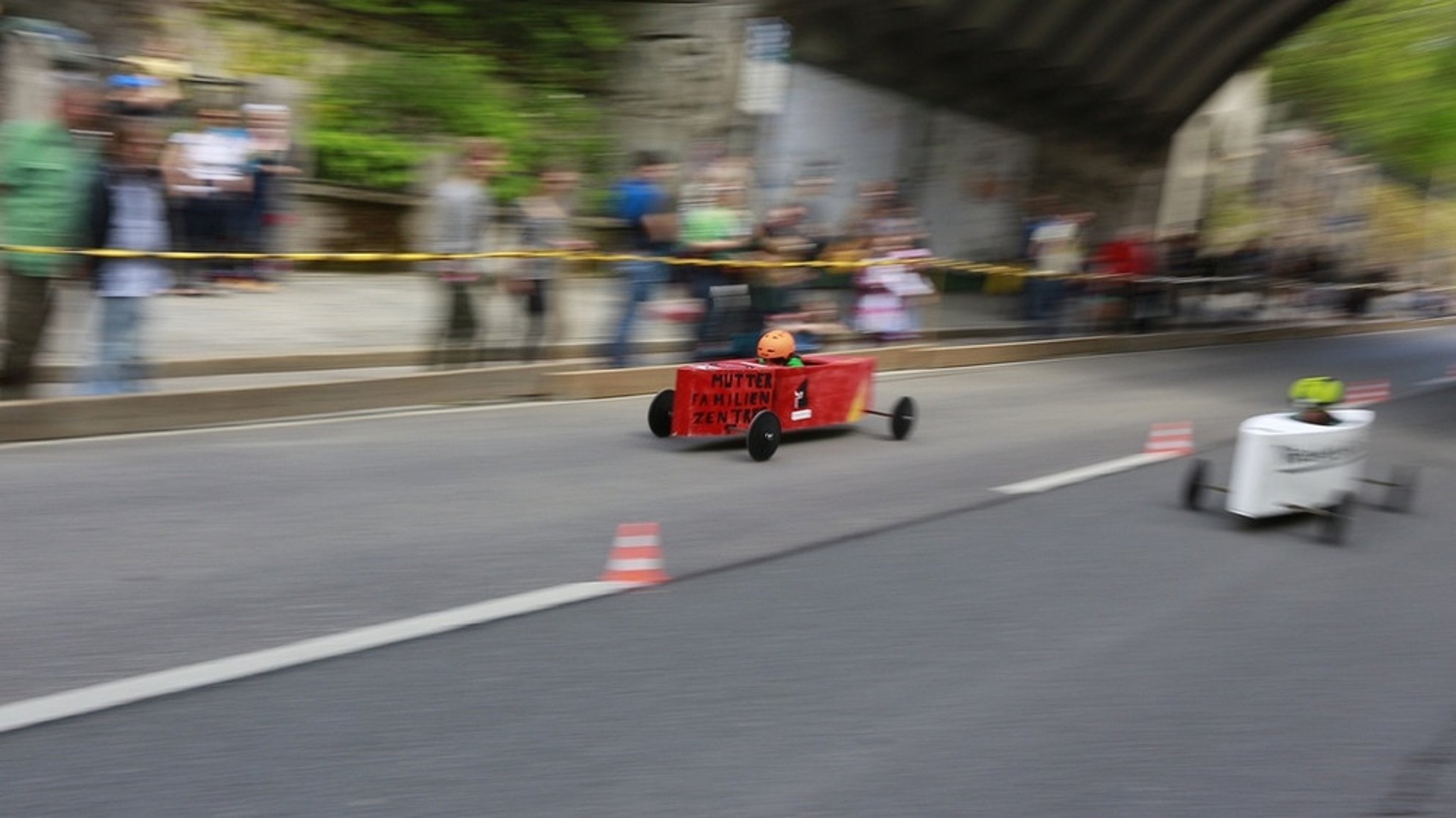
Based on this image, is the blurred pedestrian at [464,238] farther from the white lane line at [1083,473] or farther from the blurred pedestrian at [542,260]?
the white lane line at [1083,473]

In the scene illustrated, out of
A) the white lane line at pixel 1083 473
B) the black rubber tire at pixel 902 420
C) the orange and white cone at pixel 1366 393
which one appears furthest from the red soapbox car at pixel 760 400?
the orange and white cone at pixel 1366 393

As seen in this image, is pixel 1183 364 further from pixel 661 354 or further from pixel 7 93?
pixel 7 93

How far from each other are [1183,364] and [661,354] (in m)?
9.15

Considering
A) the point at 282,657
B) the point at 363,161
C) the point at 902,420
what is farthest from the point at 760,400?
the point at 363,161

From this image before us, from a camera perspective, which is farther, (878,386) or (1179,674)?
(878,386)

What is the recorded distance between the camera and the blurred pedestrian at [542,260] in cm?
1311

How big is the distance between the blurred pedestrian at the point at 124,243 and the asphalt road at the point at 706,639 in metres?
0.85

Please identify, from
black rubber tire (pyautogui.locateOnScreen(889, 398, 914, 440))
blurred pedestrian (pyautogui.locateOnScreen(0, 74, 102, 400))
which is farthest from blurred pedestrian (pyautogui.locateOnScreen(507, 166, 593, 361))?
blurred pedestrian (pyautogui.locateOnScreen(0, 74, 102, 400))

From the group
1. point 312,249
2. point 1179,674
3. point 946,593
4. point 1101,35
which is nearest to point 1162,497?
point 946,593

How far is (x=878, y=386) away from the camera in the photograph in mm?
15570

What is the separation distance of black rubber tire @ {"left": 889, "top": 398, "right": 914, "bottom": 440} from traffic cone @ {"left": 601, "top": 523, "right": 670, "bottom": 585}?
4778 millimetres

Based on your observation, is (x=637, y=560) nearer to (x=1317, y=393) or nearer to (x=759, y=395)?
(x=759, y=395)

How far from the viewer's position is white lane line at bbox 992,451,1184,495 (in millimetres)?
9586

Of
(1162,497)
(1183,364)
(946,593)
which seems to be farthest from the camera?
(1183,364)
